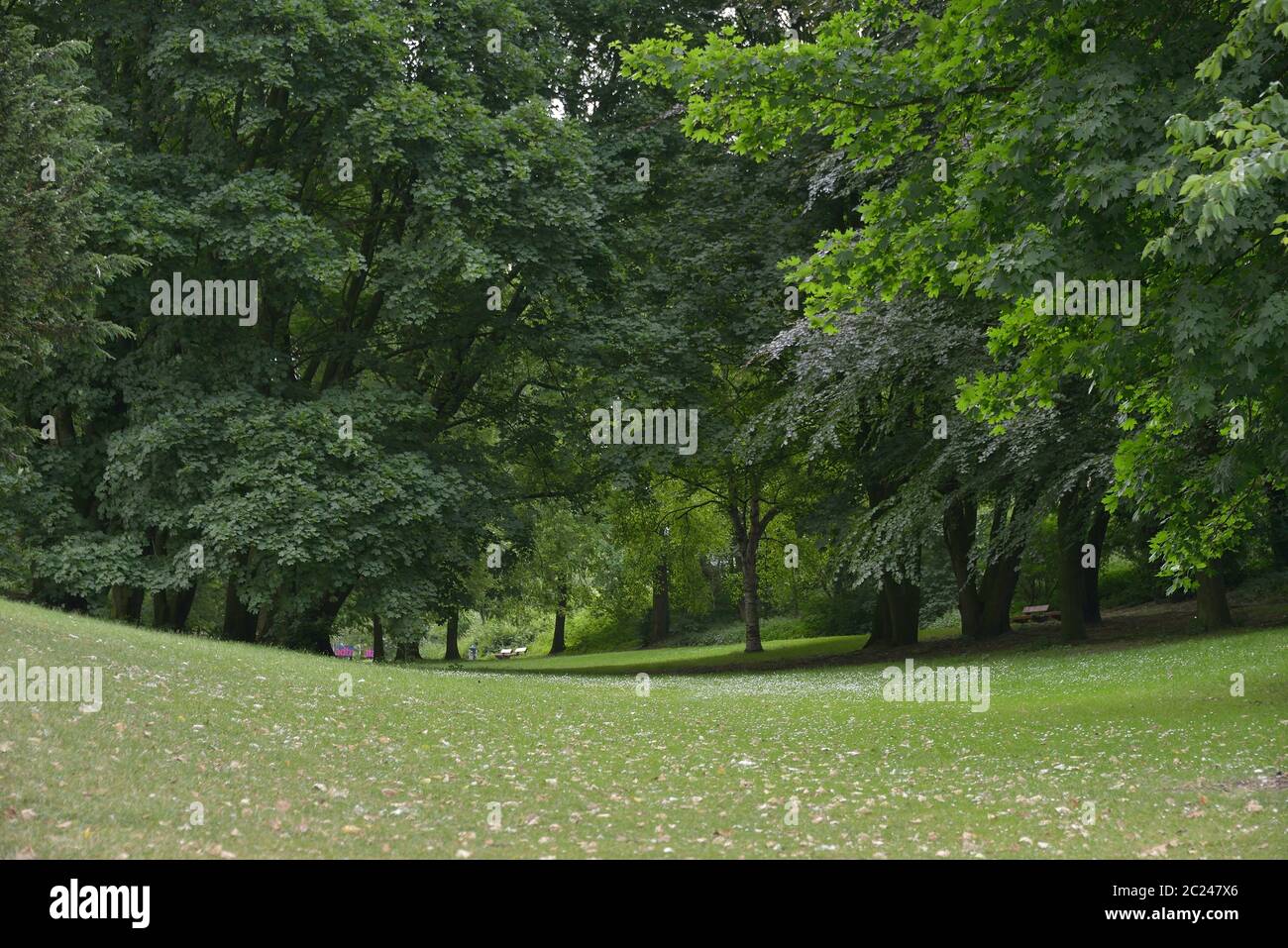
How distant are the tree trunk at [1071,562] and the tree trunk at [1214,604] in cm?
275

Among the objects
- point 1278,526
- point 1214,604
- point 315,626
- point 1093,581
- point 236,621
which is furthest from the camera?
point 1093,581

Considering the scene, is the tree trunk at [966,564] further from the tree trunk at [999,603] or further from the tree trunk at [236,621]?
the tree trunk at [236,621]

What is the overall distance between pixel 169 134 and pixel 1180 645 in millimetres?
25983

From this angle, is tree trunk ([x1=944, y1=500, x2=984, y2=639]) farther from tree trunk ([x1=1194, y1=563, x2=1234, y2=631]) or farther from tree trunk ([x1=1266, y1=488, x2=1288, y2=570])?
tree trunk ([x1=1266, y1=488, x2=1288, y2=570])

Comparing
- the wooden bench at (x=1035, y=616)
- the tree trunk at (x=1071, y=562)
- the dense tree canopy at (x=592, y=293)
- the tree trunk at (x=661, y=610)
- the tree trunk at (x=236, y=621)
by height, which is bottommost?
the tree trunk at (x=661, y=610)

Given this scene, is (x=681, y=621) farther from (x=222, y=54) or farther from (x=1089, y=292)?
(x=1089, y=292)

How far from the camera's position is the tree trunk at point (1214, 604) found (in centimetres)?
2752

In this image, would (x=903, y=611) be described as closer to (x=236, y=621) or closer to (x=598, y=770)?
(x=236, y=621)

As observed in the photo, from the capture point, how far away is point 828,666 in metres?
31.8

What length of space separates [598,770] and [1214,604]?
2017 centimetres


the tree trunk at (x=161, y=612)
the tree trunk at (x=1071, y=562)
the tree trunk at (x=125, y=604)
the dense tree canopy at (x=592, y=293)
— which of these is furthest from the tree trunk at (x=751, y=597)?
the tree trunk at (x=125, y=604)

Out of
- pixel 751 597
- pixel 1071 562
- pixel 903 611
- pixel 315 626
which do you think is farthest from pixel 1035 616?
pixel 315 626

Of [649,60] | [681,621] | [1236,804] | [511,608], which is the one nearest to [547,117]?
[649,60]

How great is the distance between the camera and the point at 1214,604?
27.8 meters
